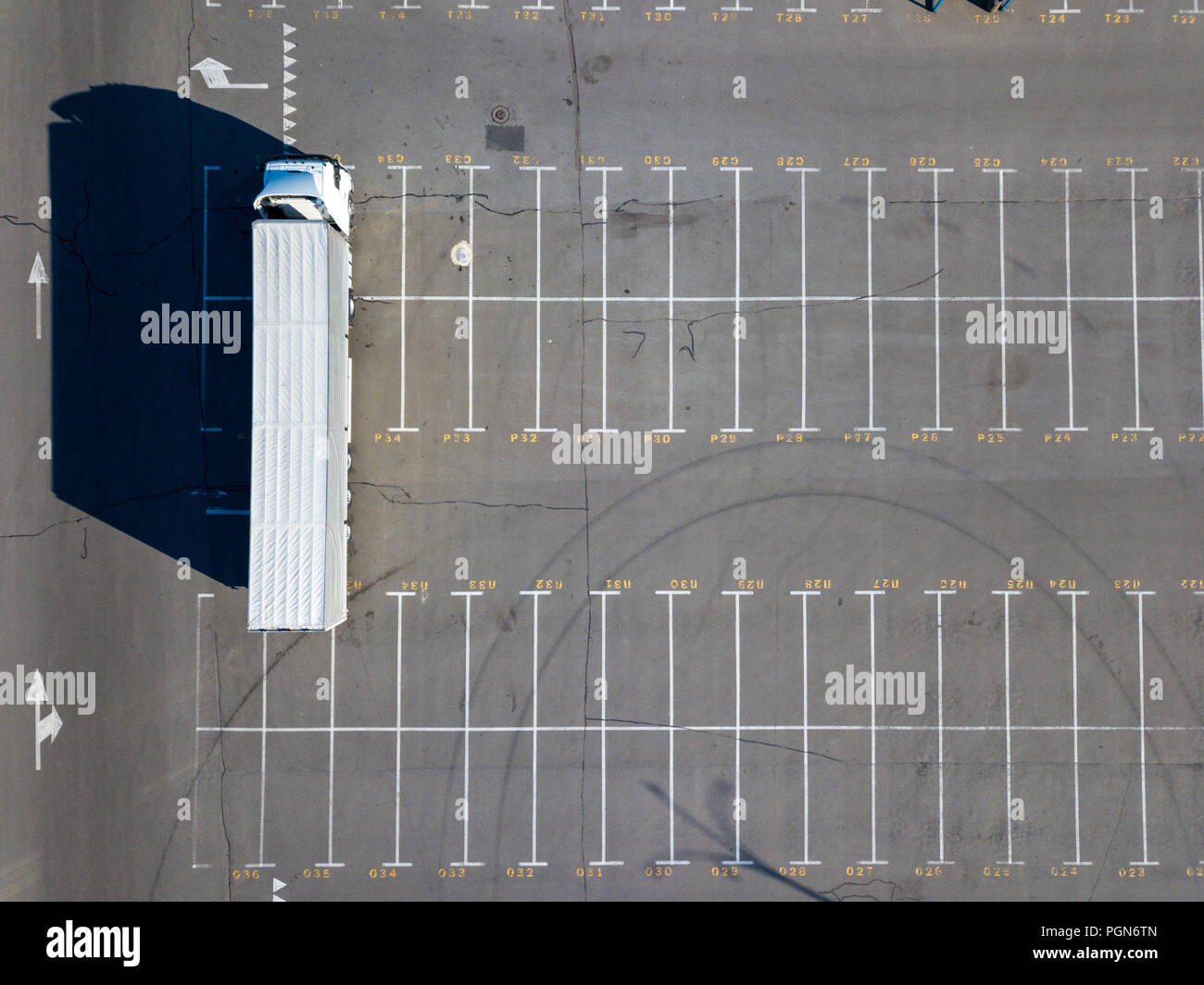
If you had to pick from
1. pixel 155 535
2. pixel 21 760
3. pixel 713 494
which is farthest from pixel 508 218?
pixel 21 760

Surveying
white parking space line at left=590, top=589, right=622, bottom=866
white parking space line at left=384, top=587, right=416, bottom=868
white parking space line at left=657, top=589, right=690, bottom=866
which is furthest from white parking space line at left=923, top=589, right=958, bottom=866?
white parking space line at left=384, top=587, right=416, bottom=868

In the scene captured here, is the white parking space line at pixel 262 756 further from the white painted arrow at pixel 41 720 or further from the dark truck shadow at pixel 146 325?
the white painted arrow at pixel 41 720

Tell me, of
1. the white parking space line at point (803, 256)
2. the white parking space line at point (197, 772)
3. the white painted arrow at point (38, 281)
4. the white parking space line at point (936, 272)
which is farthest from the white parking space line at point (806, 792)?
the white painted arrow at point (38, 281)

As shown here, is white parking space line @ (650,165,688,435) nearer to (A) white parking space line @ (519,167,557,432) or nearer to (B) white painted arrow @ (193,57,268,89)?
(A) white parking space line @ (519,167,557,432)

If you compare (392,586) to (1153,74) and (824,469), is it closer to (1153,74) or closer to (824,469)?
(824,469)
